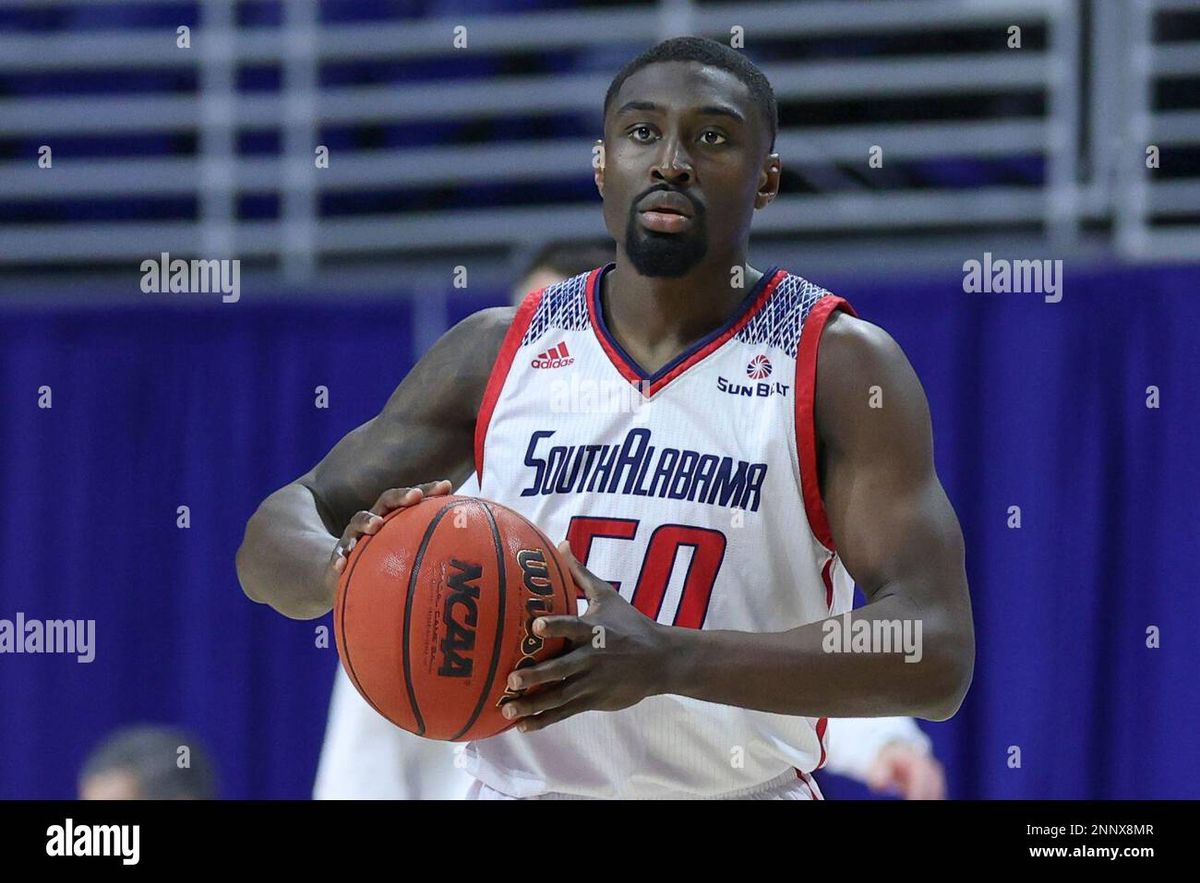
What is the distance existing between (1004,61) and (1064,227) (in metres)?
0.91

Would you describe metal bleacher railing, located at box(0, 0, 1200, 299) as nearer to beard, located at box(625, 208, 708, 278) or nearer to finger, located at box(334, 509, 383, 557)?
beard, located at box(625, 208, 708, 278)

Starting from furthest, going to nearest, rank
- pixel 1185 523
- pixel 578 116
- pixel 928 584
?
pixel 578 116 < pixel 1185 523 < pixel 928 584

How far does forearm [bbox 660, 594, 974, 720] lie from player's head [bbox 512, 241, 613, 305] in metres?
1.99

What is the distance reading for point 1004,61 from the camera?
7.32 metres

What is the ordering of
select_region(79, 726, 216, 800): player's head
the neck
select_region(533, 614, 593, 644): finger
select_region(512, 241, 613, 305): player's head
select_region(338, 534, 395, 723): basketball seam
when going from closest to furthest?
select_region(533, 614, 593, 644): finger → select_region(338, 534, 395, 723): basketball seam → the neck → select_region(79, 726, 216, 800): player's head → select_region(512, 241, 613, 305): player's head

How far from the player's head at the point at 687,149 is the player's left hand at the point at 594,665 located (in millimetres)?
725

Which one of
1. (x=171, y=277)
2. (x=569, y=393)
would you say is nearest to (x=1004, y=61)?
(x=171, y=277)

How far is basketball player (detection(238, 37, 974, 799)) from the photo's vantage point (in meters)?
3.06

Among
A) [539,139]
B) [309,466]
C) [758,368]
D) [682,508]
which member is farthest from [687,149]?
[539,139]

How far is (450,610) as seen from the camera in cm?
284

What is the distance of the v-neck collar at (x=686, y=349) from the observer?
131 inches

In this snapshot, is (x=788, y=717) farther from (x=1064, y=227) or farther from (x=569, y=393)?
(x=1064, y=227)

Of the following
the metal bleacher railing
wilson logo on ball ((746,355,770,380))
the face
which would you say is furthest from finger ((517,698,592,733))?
the metal bleacher railing

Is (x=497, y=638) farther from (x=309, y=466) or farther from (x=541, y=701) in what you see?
(x=309, y=466)
